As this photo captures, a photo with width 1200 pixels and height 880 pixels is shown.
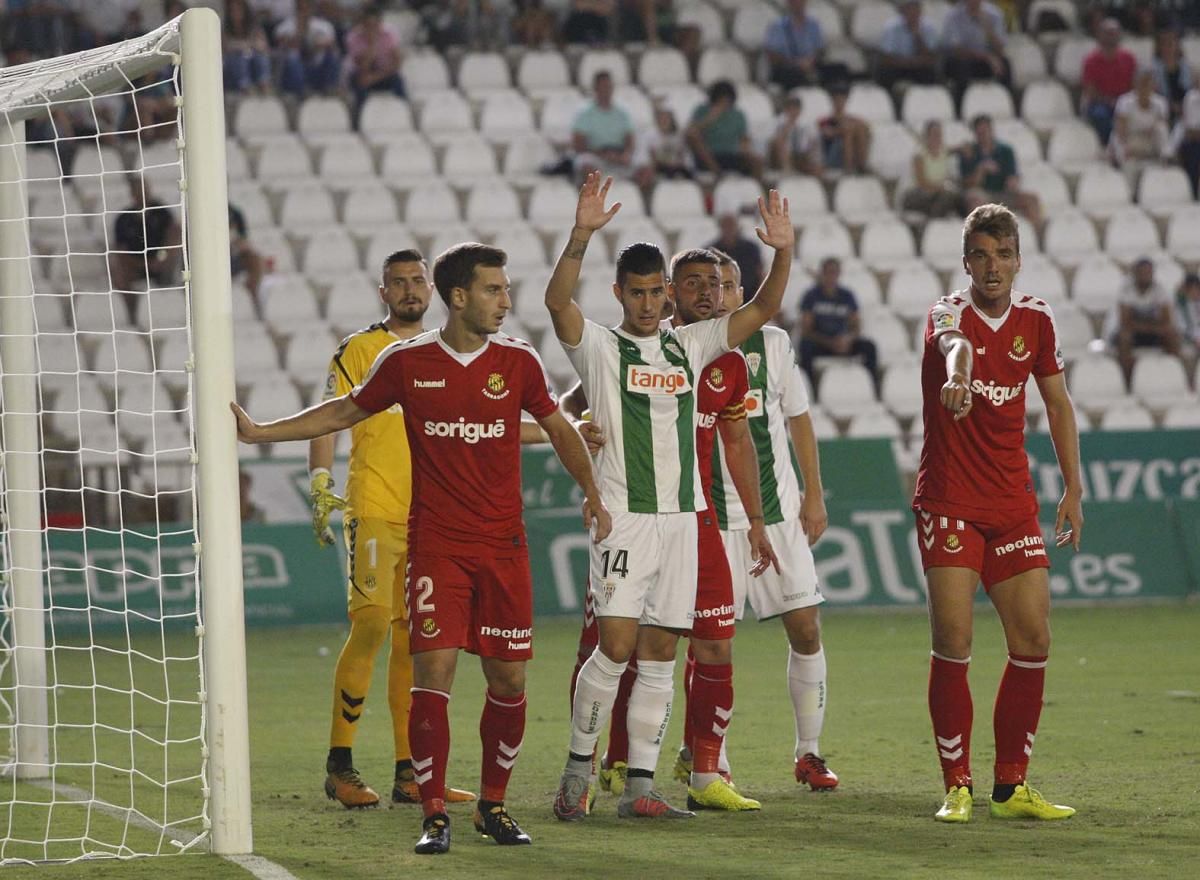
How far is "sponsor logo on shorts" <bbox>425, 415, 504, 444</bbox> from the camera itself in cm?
654

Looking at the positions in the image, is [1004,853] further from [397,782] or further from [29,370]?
[29,370]

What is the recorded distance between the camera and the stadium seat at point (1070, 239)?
Answer: 19.7 m

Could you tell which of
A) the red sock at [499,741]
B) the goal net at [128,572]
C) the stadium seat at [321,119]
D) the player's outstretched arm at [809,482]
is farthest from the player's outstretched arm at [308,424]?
the stadium seat at [321,119]

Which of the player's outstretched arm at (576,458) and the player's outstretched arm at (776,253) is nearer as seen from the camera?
the player's outstretched arm at (576,458)

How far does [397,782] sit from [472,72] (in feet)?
46.7

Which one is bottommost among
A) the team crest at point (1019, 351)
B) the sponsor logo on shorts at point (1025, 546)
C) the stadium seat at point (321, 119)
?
the sponsor logo on shorts at point (1025, 546)

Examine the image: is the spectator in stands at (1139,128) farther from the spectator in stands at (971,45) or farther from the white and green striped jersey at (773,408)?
the white and green striped jersey at (773,408)

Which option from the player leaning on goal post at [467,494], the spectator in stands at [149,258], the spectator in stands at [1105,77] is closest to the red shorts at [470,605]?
the player leaning on goal post at [467,494]

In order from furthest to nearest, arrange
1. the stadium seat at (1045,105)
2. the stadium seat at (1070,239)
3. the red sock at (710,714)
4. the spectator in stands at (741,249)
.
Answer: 1. the stadium seat at (1045,105)
2. the stadium seat at (1070,239)
3. the spectator in stands at (741,249)
4. the red sock at (710,714)

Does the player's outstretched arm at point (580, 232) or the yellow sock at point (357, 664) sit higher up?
the player's outstretched arm at point (580, 232)

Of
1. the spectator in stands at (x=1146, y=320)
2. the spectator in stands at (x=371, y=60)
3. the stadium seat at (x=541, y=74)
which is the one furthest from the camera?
the stadium seat at (x=541, y=74)

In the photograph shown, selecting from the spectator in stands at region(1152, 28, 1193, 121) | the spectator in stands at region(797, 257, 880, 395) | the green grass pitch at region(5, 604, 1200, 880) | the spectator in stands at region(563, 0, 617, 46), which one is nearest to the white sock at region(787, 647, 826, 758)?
the green grass pitch at region(5, 604, 1200, 880)

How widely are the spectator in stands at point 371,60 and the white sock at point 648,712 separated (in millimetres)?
13932

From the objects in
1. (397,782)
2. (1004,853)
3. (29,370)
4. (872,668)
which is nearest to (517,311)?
(872,668)
